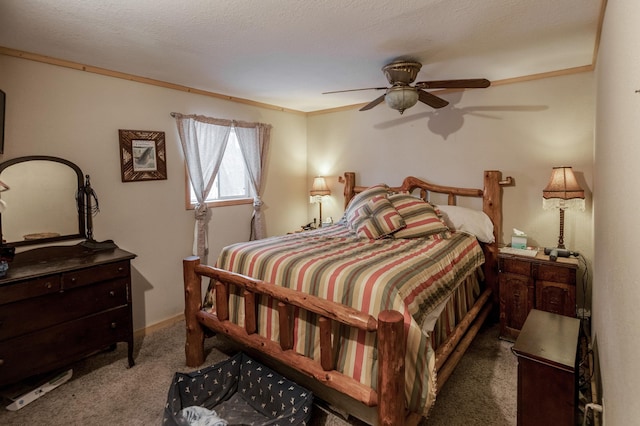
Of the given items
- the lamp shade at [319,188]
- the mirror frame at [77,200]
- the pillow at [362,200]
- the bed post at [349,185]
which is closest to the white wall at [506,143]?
the bed post at [349,185]

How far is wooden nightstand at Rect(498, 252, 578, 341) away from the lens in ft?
8.69

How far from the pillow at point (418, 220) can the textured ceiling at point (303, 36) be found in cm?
119

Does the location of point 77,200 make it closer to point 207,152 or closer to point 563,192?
point 207,152

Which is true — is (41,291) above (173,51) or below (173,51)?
below

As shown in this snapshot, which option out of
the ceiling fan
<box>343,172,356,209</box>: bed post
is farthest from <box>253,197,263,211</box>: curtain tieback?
the ceiling fan

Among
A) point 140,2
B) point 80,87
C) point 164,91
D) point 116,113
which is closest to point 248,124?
point 164,91

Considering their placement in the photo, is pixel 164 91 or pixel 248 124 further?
pixel 248 124

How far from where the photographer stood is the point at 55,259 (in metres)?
2.48

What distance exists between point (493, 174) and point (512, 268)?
924 millimetres

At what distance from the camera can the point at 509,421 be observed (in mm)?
1963

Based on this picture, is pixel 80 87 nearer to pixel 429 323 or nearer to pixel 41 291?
pixel 41 291

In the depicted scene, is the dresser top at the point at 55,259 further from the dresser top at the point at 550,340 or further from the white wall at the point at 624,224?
the white wall at the point at 624,224

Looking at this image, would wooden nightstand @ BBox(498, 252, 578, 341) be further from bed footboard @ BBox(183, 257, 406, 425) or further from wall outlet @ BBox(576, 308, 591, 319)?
bed footboard @ BBox(183, 257, 406, 425)

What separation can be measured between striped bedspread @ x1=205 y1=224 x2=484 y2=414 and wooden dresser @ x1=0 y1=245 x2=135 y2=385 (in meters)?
0.68
